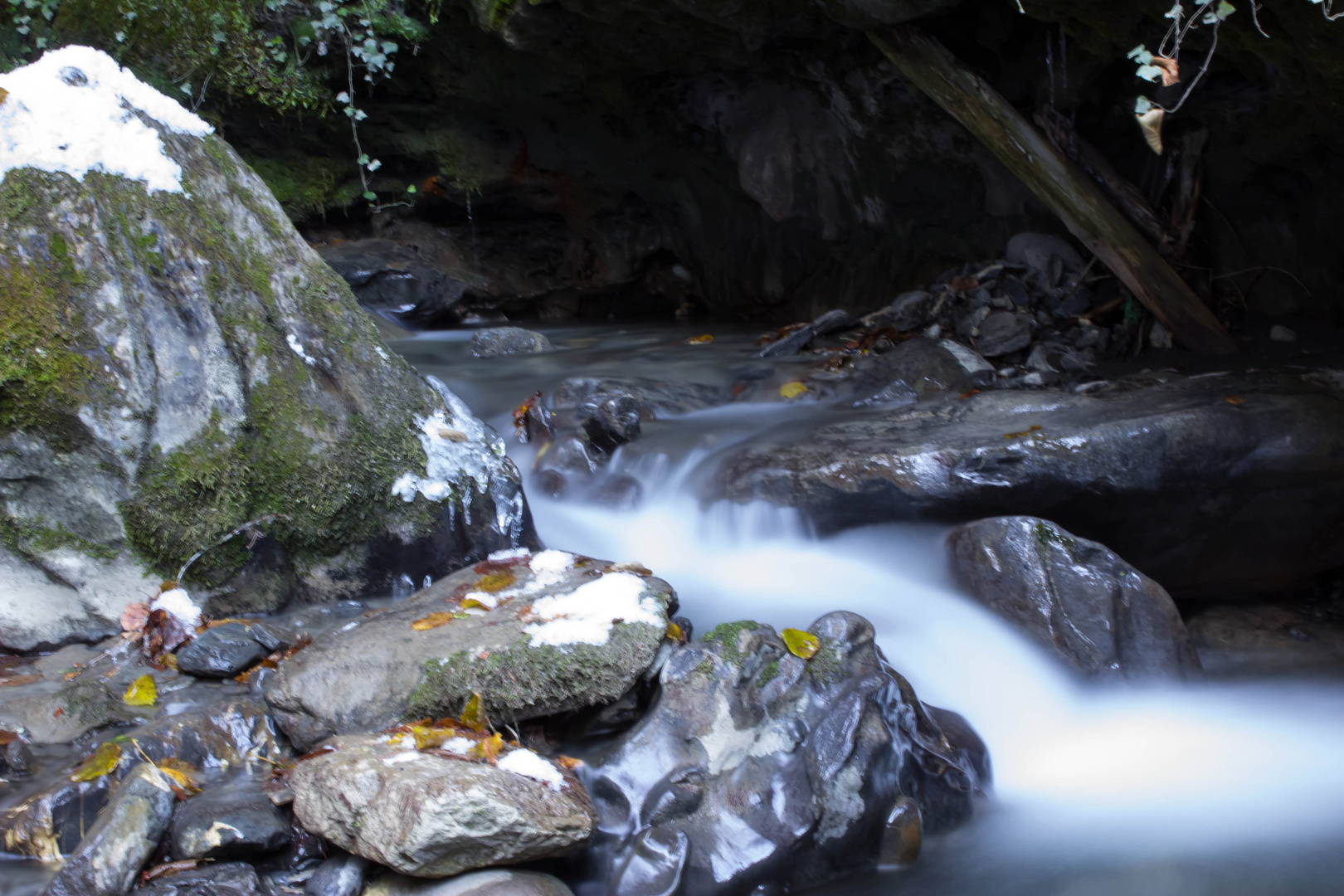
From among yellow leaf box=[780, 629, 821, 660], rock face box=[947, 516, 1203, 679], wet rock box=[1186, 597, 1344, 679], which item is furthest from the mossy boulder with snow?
wet rock box=[1186, 597, 1344, 679]

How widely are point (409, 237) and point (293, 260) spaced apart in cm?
616

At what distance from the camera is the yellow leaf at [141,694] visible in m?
2.75

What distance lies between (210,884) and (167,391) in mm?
1726

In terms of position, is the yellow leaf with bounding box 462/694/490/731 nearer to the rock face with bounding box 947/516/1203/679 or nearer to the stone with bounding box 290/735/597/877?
the stone with bounding box 290/735/597/877

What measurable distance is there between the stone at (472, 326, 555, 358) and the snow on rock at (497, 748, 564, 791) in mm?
5423

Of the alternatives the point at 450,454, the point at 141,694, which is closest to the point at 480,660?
the point at 141,694

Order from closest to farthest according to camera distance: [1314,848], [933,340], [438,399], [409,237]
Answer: [1314,848]
[438,399]
[933,340]
[409,237]

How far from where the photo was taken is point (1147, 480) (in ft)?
12.7

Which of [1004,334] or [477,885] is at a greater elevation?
[1004,334]

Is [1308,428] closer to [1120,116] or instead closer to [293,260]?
[1120,116]

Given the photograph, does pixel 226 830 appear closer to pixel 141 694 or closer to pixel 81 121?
pixel 141 694

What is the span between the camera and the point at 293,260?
3518 millimetres

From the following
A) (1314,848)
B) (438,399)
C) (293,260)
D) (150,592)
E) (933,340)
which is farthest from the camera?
(933,340)

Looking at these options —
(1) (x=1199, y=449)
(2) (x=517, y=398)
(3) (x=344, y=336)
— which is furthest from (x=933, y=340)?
(3) (x=344, y=336)
